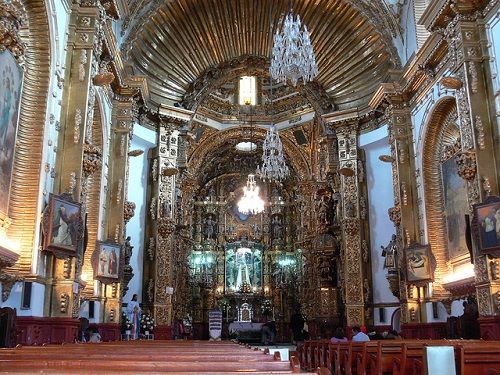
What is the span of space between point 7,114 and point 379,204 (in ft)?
37.3

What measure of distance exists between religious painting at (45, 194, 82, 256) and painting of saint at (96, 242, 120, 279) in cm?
298

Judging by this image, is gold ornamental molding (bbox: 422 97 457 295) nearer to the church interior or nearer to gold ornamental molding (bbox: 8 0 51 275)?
the church interior

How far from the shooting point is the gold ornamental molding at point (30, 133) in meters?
8.60

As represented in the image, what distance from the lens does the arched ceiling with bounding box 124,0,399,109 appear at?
53.9 ft

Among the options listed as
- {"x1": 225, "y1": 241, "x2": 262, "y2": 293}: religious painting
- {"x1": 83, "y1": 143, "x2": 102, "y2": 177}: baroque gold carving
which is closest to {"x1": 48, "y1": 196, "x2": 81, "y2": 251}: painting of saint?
{"x1": 83, "y1": 143, "x2": 102, "y2": 177}: baroque gold carving

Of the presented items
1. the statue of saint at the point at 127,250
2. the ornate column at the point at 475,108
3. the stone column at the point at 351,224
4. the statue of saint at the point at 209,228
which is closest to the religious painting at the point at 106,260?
the statue of saint at the point at 127,250

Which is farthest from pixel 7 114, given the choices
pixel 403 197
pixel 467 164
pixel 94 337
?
pixel 403 197

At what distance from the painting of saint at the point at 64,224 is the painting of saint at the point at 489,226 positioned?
22.2ft

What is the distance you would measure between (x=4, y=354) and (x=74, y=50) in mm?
7955

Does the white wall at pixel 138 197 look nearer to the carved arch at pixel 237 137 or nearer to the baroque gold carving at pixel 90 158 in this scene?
the carved arch at pixel 237 137

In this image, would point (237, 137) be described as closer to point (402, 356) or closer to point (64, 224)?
point (64, 224)

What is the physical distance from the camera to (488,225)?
927 centimetres

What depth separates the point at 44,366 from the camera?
9.36 ft

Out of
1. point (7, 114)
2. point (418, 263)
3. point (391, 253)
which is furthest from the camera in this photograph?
point (391, 253)
